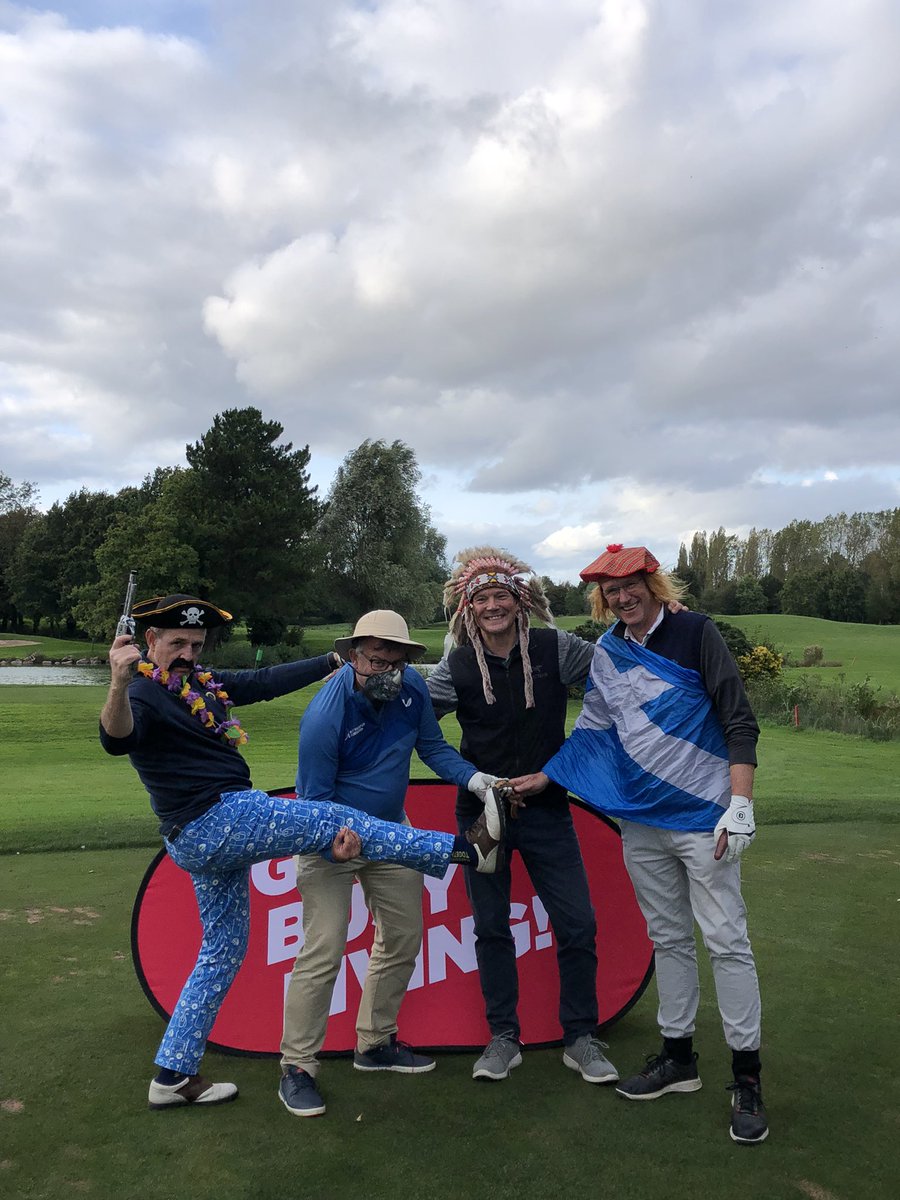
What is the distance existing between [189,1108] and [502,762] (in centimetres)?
162

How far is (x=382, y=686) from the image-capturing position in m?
3.23

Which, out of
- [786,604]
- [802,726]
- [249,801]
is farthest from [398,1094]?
[786,604]

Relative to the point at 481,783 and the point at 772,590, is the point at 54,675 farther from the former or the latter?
the point at 772,590

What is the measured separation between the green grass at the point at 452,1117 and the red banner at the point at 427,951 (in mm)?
146

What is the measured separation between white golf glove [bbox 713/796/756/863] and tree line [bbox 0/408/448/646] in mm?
36675

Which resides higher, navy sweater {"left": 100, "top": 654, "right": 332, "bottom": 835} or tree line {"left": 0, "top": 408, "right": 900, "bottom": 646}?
tree line {"left": 0, "top": 408, "right": 900, "bottom": 646}

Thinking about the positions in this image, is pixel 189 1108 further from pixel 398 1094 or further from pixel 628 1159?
pixel 628 1159

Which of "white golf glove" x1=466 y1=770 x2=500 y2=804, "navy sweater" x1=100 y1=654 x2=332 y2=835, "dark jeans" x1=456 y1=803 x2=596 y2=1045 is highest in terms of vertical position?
"navy sweater" x1=100 y1=654 x2=332 y2=835

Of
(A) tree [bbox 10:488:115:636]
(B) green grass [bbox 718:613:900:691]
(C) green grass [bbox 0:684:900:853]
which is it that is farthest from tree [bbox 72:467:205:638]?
(B) green grass [bbox 718:613:900:691]

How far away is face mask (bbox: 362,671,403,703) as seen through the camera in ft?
10.6

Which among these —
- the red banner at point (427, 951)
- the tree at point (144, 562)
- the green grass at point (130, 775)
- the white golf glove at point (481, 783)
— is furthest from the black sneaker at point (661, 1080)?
the tree at point (144, 562)

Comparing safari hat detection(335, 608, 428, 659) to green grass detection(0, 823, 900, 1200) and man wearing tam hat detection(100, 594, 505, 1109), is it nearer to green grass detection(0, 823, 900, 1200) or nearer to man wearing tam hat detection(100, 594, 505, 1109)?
man wearing tam hat detection(100, 594, 505, 1109)

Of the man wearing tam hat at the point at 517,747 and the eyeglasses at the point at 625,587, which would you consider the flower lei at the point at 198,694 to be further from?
the eyeglasses at the point at 625,587

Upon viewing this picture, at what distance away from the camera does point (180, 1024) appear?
3025 mm
